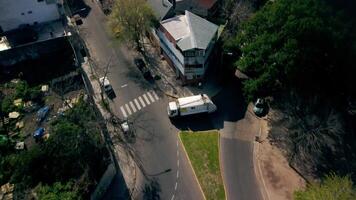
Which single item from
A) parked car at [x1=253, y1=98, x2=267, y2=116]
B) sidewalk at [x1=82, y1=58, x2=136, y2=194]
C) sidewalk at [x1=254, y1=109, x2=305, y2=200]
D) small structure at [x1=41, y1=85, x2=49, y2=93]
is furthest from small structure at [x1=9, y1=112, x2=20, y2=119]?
parked car at [x1=253, y1=98, x2=267, y2=116]

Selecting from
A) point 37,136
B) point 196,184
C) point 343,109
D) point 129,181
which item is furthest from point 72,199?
point 343,109

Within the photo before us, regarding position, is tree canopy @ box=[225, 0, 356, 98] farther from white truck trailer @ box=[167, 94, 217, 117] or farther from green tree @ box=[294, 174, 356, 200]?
green tree @ box=[294, 174, 356, 200]

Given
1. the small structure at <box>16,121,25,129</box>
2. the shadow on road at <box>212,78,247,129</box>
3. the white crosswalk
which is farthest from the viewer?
the white crosswalk

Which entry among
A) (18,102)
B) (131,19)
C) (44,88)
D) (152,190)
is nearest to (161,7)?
(131,19)

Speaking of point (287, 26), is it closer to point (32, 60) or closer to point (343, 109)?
point (343, 109)

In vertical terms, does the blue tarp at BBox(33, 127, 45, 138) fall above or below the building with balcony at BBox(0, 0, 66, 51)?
below

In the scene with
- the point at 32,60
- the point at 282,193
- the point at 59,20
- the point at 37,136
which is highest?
the point at 59,20

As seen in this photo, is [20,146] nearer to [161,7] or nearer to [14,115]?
[14,115]
